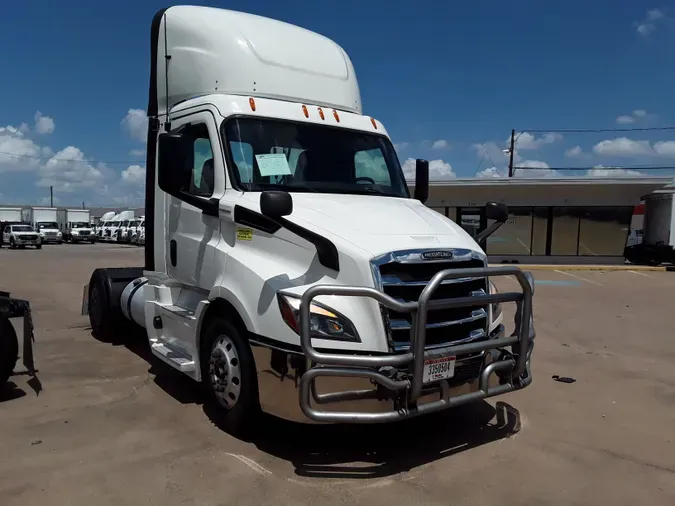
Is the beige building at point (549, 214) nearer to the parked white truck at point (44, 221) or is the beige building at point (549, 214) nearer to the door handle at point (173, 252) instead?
the door handle at point (173, 252)

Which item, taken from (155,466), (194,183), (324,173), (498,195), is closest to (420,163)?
(324,173)

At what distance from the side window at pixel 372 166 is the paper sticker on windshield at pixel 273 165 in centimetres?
76

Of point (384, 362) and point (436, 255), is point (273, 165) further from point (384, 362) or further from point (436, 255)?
point (384, 362)

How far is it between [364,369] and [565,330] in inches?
271

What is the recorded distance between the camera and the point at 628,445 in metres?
4.57

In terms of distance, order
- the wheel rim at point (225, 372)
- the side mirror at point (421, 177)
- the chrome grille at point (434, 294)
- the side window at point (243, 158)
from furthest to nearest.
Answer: the side mirror at point (421, 177), the side window at point (243, 158), the wheel rim at point (225, 372), the chrome grille at point (434, 294)

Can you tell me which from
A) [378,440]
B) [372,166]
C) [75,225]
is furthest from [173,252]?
[75,225]

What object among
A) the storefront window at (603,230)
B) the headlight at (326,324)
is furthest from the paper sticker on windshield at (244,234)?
the storefront window at (603,230)

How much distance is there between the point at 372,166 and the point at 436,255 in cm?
165

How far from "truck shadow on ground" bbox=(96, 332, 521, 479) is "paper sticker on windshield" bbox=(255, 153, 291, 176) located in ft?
6.46

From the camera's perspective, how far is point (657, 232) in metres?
24.3

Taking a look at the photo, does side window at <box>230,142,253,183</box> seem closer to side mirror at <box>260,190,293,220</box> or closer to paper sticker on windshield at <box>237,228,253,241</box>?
paper sticker on windshield at <box>237,228,253,241</box>

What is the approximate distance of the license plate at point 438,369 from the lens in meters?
3.73

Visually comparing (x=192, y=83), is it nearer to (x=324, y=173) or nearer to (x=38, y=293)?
(x=324, y=173)
